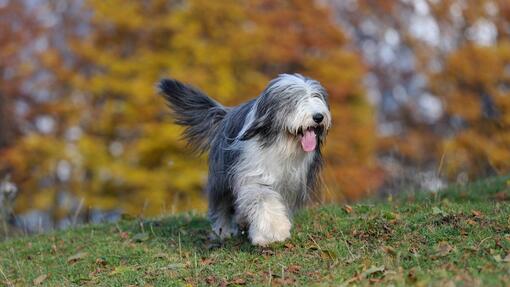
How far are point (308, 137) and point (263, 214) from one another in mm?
805

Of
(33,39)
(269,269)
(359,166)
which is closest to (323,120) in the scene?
(269,269)

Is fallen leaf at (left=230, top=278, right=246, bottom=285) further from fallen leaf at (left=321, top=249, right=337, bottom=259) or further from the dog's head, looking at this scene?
the dog's head

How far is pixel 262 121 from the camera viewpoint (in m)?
6.72

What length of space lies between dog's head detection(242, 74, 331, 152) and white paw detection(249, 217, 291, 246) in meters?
0.72

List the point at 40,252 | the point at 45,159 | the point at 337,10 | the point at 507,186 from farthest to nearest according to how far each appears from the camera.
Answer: the point at 337,10
the point at 45,159
the point at 507,186
the point at 40,252

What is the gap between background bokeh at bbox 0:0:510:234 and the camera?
62.9 feet

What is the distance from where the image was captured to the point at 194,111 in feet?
27.1

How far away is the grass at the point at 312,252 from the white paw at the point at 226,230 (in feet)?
0.48

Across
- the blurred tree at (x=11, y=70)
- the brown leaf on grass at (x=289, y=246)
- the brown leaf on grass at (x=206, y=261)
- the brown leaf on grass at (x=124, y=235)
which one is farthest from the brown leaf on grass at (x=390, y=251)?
the blurred tree at (x=11, y=70)

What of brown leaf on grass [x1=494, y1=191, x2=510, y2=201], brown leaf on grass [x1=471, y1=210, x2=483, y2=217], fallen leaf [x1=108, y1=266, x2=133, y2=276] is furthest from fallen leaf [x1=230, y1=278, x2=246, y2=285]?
brown leaf on grass [x1=494, y1=191, x2=510, y2=201]

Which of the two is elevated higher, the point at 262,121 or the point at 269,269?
the point at 262,121

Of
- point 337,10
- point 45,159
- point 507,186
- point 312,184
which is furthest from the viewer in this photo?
point 337,10

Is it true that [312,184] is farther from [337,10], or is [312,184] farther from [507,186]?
[337,10]

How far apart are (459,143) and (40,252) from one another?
16730 millimetres
